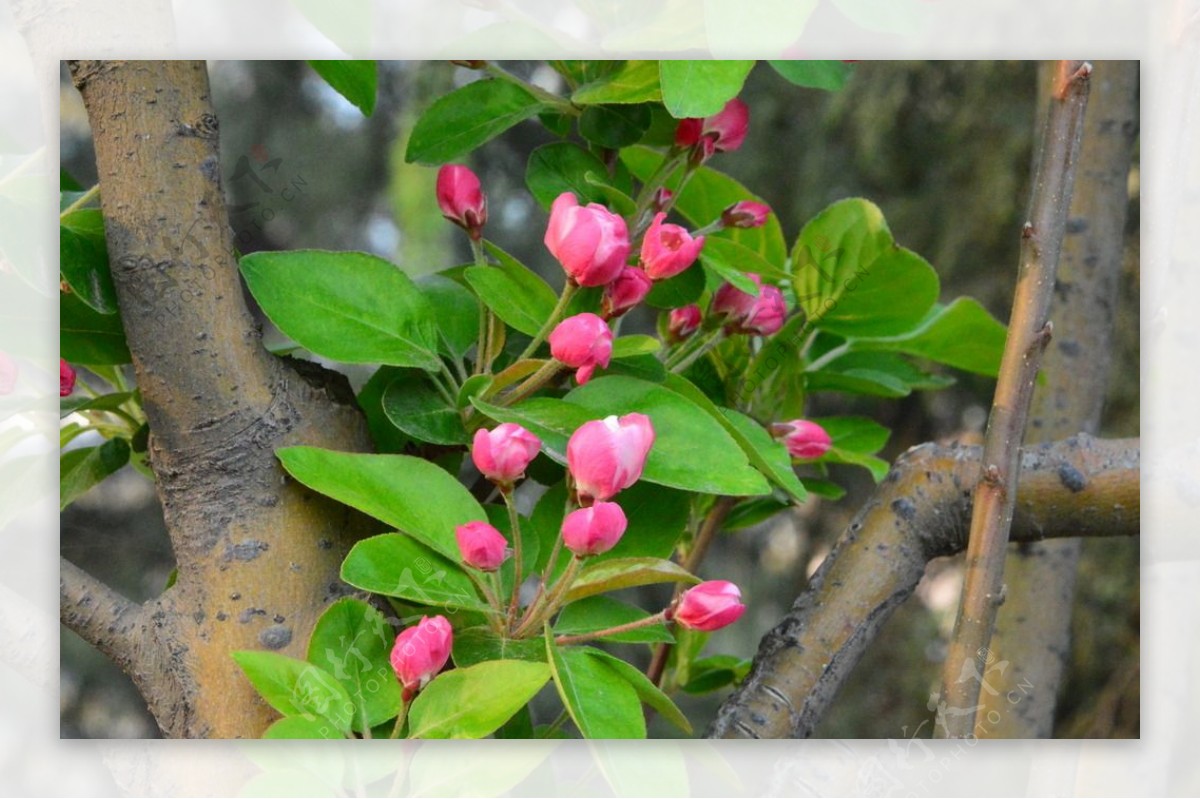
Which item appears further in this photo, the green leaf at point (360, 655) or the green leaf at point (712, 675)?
the green leaf at point (712, 675)

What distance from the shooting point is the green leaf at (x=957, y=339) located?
2.44ft

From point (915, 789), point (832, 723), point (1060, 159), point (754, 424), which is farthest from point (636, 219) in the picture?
point (832, 723)

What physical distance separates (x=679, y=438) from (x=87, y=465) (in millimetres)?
361

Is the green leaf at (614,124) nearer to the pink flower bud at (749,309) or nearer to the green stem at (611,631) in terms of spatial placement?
the pink flower bud at (749,309)

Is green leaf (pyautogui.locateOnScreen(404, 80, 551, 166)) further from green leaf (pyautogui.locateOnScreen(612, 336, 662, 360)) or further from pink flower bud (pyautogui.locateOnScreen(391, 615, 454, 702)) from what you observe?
pink flower bud (pyautogui.locateOnScreen(391, 615, 454, 702))

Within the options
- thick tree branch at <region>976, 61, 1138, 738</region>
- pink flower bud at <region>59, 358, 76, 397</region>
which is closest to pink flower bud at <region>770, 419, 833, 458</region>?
thick tree branch at <region>976, 61, 1138, 738</region>

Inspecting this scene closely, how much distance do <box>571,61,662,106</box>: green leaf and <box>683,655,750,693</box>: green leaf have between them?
36 cm

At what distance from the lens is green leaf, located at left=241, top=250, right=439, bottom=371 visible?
0.58 meters

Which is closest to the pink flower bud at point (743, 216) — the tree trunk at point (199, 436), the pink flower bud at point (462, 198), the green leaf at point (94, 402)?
the pink flower bud at point (462, 198)

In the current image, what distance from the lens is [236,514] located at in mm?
581

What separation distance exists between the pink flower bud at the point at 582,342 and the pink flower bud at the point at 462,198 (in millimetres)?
→ 106

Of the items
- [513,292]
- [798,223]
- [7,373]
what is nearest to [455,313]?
[513,292]

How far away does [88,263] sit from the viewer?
598mm

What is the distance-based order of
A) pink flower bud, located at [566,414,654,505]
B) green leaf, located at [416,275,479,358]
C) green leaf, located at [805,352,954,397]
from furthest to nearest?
green leaf, located at [805,352,954,397] → green leaf, located at [416,275,479,358] → pink flower bud, located at [566,414,654,505]
